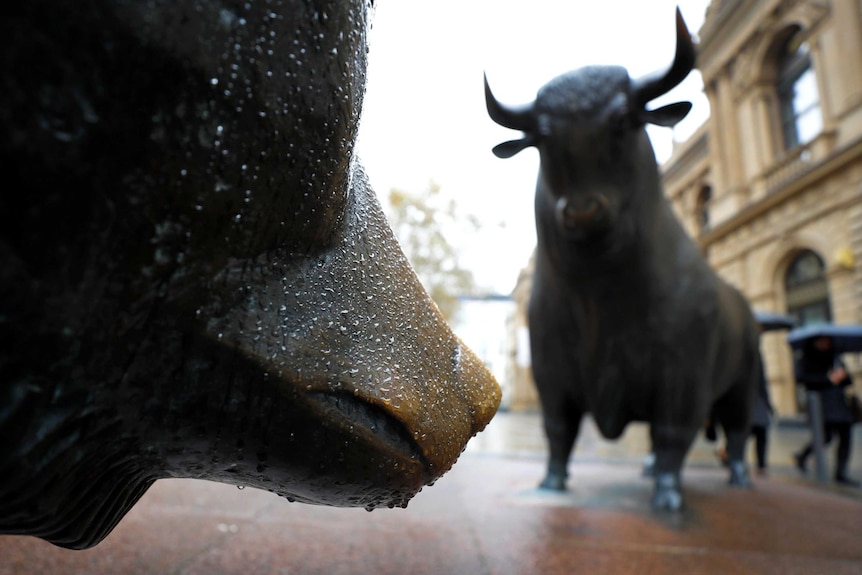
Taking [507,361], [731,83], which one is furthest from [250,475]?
[507,361]

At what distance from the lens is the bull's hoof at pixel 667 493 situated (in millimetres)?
2852

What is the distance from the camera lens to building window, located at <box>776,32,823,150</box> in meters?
15.5

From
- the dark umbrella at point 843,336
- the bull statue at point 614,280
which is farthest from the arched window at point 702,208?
the bull statue at point 614,280

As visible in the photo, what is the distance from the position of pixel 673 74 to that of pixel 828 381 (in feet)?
14.9

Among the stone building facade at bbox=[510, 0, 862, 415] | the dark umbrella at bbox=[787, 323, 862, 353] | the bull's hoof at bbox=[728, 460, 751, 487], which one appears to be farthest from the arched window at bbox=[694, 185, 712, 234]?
the bull's hoof at bbox=[728, 460, 751, 487]

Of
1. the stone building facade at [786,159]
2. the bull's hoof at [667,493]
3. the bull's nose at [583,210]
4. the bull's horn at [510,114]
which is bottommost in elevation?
the bull's hoof at [667,493]

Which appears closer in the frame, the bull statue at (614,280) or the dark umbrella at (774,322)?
the bull statue at (614,280)

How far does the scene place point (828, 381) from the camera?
5.62 metres

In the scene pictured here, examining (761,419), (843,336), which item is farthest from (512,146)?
(843,336)

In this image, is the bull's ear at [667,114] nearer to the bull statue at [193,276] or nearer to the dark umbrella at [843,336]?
the bull statue at [193,276]

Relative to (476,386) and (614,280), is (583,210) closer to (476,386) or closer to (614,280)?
(614,280)

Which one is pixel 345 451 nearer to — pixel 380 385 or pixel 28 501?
pixel 380 385

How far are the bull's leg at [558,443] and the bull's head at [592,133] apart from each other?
3.95 feet

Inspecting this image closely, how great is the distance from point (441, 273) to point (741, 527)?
19947 mm
